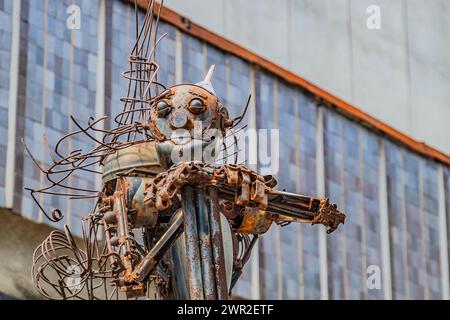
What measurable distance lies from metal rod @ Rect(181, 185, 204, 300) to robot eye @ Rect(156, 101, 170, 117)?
1147 mm

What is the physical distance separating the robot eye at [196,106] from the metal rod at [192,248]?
114 cm

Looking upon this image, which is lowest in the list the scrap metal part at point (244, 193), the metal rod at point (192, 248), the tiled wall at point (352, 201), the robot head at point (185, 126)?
the metal rod at point (192, 248)

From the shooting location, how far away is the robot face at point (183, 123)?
18734 millimetres

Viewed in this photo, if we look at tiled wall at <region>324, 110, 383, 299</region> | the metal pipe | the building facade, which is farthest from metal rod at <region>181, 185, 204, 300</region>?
tiled wall at <region>324, 110, 383, 299</region>

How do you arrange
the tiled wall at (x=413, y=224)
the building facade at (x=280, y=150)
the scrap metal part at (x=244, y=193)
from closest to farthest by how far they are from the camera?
the scrap metal part at (x=244, y=193)
the building facade at (x=280, y=150)
the tiled wall at (x=413, y=224)

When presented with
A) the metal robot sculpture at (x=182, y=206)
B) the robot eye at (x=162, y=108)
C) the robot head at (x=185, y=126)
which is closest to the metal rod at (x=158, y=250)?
the metal robot sculpture at (x=182, y=206)

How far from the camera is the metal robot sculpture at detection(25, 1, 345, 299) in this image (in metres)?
17.8

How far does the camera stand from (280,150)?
4688 cm

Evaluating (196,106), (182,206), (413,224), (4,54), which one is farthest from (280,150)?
(182,206)

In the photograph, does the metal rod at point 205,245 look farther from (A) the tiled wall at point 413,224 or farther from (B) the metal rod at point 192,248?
(A) the tiled wall at point 413,224

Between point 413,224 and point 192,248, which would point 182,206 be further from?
point 413,224

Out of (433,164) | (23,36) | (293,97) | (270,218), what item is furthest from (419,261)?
(270,218)

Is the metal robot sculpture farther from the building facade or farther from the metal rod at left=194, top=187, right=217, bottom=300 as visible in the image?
the building facade
